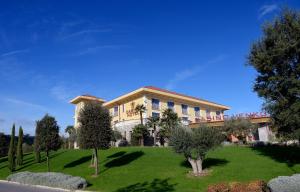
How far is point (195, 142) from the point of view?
2292 cm

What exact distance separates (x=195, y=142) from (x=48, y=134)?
59.9 ft

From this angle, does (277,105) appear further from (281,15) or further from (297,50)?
(281,15)

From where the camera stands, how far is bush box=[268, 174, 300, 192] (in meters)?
14.0

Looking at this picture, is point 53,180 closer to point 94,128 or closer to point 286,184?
point 94,128

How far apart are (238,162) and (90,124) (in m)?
12.9

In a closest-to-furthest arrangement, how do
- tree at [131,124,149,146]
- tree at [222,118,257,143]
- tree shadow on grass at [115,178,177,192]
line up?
1. tree shadow on grass at [115,178,177,192]
2. tree at [222,118,257,143]
3. tree at [131,124,149,146]

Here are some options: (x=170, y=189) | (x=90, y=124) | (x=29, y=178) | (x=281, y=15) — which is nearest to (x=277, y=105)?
(x=281, y=15)

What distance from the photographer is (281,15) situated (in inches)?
986

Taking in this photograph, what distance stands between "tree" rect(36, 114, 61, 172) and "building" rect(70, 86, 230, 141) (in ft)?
66.9

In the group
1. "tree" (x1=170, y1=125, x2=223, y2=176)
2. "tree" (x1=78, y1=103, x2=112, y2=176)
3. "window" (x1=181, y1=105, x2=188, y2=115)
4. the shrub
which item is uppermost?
"window" (x1=181, y1=105, x2=188, y2=115)

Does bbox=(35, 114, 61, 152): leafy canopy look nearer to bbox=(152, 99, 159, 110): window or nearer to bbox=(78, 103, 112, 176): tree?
bbox=(78, 103, 112, 176): tree

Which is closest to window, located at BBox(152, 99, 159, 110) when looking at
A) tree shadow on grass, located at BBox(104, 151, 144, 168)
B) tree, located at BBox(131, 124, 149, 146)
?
tree, located at BBox(131, 124, 149, 146)

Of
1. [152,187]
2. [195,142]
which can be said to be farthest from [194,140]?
[152,187]

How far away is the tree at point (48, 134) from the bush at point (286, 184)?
82.6 feet
